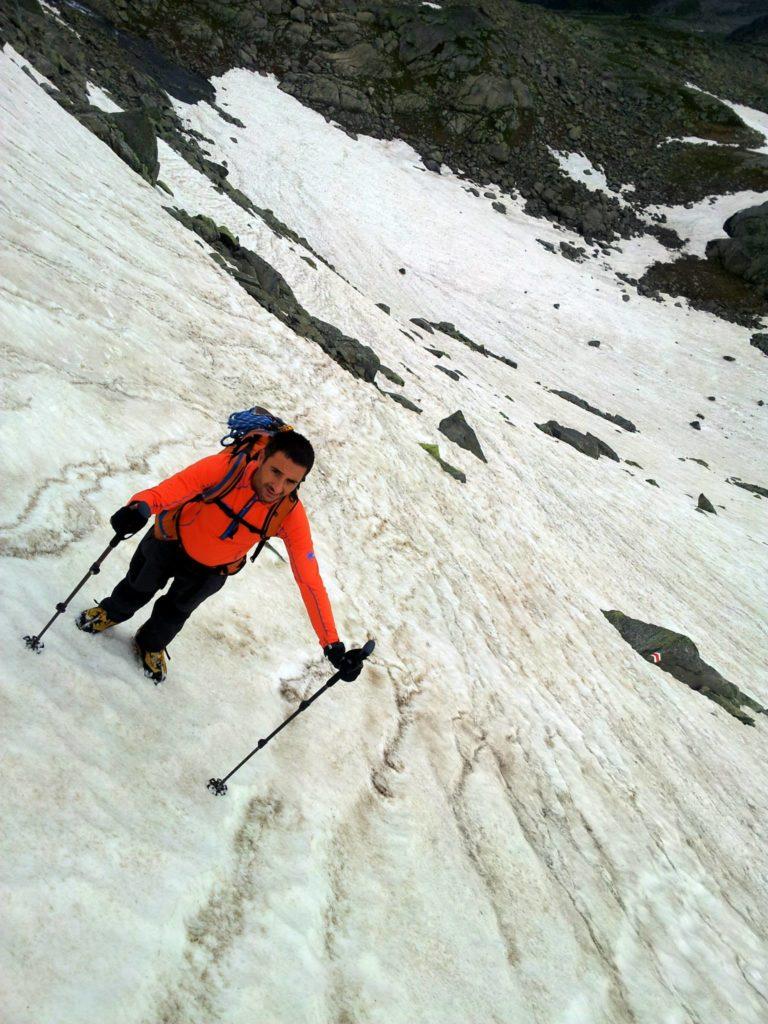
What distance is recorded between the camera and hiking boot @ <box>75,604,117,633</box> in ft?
14.6

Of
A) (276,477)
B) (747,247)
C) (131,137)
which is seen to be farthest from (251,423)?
(747,247)

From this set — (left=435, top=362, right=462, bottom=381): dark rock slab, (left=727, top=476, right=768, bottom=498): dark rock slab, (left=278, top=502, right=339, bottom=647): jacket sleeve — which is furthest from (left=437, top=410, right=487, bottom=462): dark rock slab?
(left=727, top=476, right=768, bottom=498): dark rock slab

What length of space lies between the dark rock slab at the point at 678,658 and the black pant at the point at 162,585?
32.4 ft

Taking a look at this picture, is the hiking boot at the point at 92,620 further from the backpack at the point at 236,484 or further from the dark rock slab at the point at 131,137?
the dark rock slab at the point at 131,137

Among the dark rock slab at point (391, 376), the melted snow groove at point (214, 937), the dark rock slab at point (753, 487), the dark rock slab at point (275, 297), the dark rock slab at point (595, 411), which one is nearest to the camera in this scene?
the melted snow groove at point (214, 937)

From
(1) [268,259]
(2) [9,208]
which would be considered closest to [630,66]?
(1) [268,259]

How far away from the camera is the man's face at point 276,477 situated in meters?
3.71

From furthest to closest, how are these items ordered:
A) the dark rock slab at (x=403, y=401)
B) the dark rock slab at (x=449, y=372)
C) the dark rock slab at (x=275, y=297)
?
1. the dark rock slab at (x=449, y=372)
2. the dark rock slab at (x=403, y=401)
3. the dark rock slab at (x=275, y=297)

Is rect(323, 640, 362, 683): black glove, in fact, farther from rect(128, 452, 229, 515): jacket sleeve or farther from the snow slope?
rect(128, 452, 229, 515): jacket sleeve

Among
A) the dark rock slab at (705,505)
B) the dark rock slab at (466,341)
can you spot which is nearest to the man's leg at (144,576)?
the dark rock slab at (705,505)

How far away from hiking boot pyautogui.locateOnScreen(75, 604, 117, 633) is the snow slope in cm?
14

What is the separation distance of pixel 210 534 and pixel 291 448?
0.87 meters

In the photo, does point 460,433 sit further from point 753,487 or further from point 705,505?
point 753,487

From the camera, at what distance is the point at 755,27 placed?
343ft
